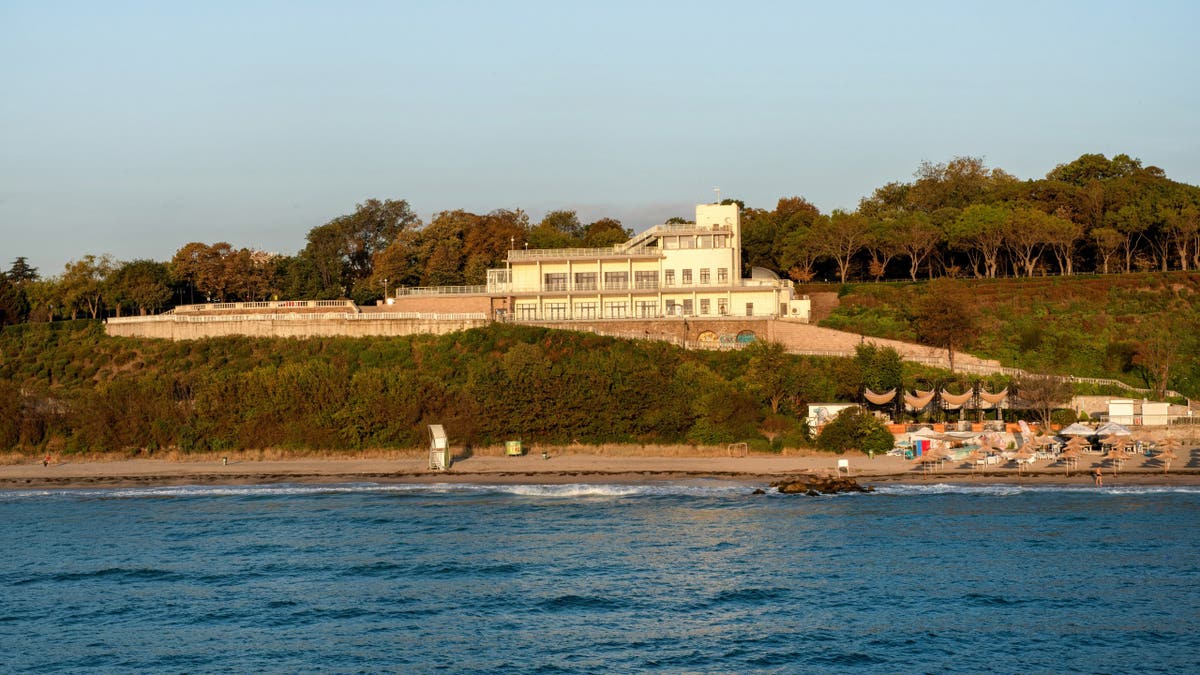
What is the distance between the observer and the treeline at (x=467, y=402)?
208 feet

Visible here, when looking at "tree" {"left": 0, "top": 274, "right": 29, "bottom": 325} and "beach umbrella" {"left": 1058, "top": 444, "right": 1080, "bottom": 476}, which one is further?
"tree" {"left": 0, "top": 274, "right": 29, "bottom": 325}

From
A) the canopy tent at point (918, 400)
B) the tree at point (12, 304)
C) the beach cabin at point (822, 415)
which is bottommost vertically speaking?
the beach cabin at point (822, 415)

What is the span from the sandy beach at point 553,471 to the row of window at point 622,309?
22242 mm

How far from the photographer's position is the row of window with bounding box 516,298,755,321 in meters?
82.4

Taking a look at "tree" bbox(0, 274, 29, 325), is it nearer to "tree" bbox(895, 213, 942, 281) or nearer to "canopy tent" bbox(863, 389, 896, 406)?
"canopy tent" bbox(863, 389, 896, 406)

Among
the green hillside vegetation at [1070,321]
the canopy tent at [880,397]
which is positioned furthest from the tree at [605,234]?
the canopy tent at [880,397]

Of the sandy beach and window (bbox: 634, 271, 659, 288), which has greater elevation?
window (bbox: 634, 271, 659, 288)

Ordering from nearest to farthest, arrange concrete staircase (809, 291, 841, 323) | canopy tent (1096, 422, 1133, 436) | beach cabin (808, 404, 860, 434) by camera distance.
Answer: canopy tent (1096, 422, 1133, 436), beach cabin (808, 404, 860, 434), concrete staircase (809, 291, 841, 323)

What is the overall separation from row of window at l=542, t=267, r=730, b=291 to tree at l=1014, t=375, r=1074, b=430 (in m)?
24.7

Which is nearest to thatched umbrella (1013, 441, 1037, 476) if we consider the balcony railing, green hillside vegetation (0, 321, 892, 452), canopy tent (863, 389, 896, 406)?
canopy tent (863, 389, 896, 406)

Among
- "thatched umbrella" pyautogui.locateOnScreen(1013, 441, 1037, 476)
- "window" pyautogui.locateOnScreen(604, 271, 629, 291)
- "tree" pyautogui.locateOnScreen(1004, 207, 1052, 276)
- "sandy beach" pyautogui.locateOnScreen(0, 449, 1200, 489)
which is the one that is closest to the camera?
"sandy beach" pyautogui.locateOnScreen(0, 449, 1200, 489)

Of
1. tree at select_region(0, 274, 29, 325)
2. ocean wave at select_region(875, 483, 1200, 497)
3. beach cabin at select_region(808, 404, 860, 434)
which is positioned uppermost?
tree at select_region(0, 274, 29, 325)

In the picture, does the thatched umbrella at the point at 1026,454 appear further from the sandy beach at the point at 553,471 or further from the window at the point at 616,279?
the window at the point at 616,279

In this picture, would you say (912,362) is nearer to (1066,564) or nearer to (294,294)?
(1066,564)
